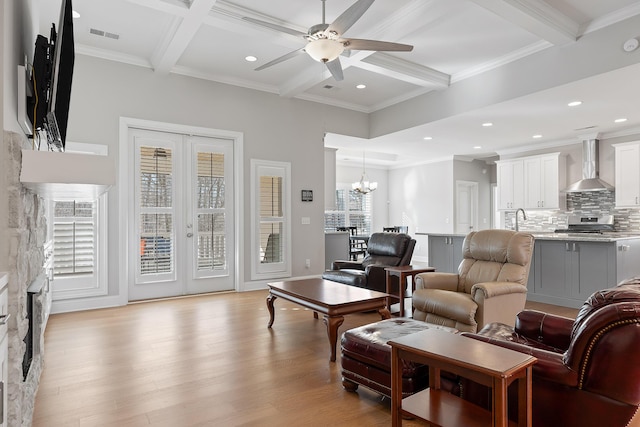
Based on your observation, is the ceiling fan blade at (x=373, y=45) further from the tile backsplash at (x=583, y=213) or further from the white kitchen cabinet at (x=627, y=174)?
the tile backsplash at (x=583, y=213)

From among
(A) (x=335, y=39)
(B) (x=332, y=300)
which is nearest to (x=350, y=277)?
(B) (x=332, y=300)

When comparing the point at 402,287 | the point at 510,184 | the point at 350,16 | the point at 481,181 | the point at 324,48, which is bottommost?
the point at 402,287

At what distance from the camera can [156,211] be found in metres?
5.43

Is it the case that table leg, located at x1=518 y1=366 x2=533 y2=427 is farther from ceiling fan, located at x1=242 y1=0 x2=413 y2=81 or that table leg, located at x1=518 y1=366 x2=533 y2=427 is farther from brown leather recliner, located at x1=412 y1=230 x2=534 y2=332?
ceiling fan, located at x1=242 y1=0 x2=413 y2=81

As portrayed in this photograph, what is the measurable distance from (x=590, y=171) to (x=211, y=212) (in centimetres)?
729

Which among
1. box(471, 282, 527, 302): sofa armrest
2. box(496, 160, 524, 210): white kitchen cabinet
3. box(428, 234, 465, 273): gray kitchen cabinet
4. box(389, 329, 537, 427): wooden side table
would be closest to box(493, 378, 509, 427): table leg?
box(389, 329, 537, 427): wooden side table

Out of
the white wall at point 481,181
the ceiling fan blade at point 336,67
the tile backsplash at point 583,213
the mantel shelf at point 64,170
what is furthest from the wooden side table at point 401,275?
the white wall at point 481,181

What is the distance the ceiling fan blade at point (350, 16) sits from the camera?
118 inches

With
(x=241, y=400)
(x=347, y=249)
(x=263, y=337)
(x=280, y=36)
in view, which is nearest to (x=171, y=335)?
(x=263, y=337)

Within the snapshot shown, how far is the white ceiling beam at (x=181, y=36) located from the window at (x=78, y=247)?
190cm

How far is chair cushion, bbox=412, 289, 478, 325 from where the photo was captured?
3219mm

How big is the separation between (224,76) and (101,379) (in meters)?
4.48

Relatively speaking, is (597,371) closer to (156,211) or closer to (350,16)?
(350,16)

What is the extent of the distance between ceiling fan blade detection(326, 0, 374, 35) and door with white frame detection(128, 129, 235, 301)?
3222mm
